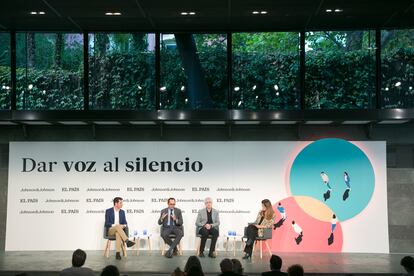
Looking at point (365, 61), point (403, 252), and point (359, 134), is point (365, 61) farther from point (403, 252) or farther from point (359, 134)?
point (403, 252)

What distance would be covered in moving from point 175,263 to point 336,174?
12.4ft

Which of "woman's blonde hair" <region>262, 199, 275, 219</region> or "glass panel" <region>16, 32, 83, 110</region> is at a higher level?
"glass panel" <region>16, 32, 83, 110</region>

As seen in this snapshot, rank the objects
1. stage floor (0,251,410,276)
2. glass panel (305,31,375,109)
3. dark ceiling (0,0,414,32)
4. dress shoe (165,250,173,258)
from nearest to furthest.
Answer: stage floor (0,251,410,276)
dark ceiling (0,0,414,32)
dress shoe (165,250,173,258)
glass panel (305,31,375,109)

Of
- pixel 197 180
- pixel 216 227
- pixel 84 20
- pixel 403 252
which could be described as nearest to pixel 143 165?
pixel 197 180

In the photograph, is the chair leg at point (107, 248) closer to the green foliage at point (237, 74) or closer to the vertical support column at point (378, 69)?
the green foliage at point (237, 74)

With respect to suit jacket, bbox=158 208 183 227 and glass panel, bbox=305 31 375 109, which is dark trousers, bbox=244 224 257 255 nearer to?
suit jacket, bbox=158 208 183 227

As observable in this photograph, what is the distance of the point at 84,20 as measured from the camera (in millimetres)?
11180

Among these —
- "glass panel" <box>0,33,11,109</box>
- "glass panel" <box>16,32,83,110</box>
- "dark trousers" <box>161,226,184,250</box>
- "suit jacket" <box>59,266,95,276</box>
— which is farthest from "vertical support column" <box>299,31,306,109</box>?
"suit jacket" <box>59,266,95,276</box>

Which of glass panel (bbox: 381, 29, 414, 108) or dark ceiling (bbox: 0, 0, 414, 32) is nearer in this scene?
dark ceiling (bbox: 0, 0, 414, 32)

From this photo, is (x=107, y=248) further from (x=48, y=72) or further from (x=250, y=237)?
(x=48, y=72)

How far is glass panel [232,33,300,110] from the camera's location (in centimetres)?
1146

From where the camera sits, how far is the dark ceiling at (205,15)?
10.1 m

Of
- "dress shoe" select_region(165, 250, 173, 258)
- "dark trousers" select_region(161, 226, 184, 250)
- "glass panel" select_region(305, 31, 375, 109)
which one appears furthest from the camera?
"glass panel" select_region(305, 31, 375, 109)

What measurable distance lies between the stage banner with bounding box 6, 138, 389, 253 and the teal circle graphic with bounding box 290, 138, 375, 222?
0.02m
